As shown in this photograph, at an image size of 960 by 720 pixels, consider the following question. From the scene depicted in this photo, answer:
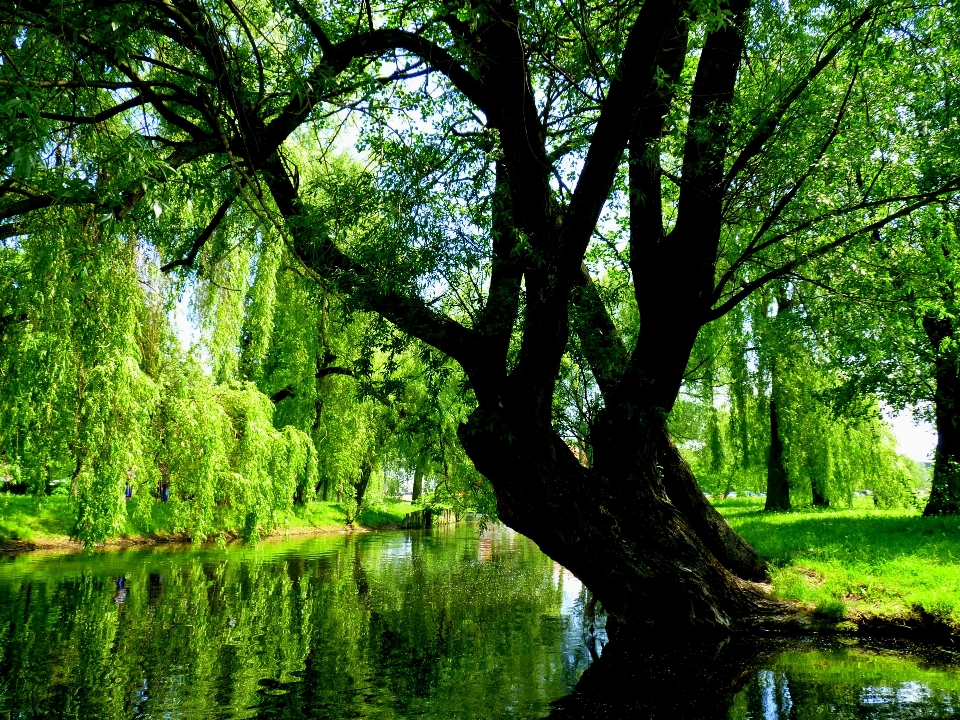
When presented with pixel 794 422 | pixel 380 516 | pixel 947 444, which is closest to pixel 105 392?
pixel 794 422

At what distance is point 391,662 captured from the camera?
6586 millimetres

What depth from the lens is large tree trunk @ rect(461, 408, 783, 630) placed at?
22.0 ft

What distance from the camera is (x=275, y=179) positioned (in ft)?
21.9

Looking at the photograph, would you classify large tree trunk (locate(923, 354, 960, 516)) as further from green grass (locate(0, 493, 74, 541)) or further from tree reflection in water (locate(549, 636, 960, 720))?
green grass (locate(0, 493, 74, 541))

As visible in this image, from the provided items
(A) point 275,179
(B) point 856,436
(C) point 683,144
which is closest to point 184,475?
(A) point 275,179

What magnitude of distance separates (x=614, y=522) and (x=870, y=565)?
406 centimetres

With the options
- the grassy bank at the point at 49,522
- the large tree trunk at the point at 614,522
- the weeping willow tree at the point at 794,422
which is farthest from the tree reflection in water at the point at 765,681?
the grassy bank at the point at 49,522

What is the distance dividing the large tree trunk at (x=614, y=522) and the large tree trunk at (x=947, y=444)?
6544 mm

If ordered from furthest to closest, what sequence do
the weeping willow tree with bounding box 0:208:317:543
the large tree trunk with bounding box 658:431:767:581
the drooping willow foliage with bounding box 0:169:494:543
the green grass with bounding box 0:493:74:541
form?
1. the green grass with bounding box 0:493:74:541
2. the weeping willow tree with bounding box 0:208:317:543
3. the large tree trunk with bounding box 658:431:767:581
4. the drooping willow foliage with bounding box 0:169:494:543

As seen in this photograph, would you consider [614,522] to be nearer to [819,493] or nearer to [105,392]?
[105,392]

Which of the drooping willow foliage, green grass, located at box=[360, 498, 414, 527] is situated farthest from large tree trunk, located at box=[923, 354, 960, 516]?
green grass, located at box=[360, 498, 414, 527]

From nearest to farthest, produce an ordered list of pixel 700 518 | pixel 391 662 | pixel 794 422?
1. pixel 391 662
2. pixel 700 518
3. pixel 794 422

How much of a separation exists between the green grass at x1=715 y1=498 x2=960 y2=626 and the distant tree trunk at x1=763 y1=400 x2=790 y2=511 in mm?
4451

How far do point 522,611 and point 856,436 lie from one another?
11.9 meters
